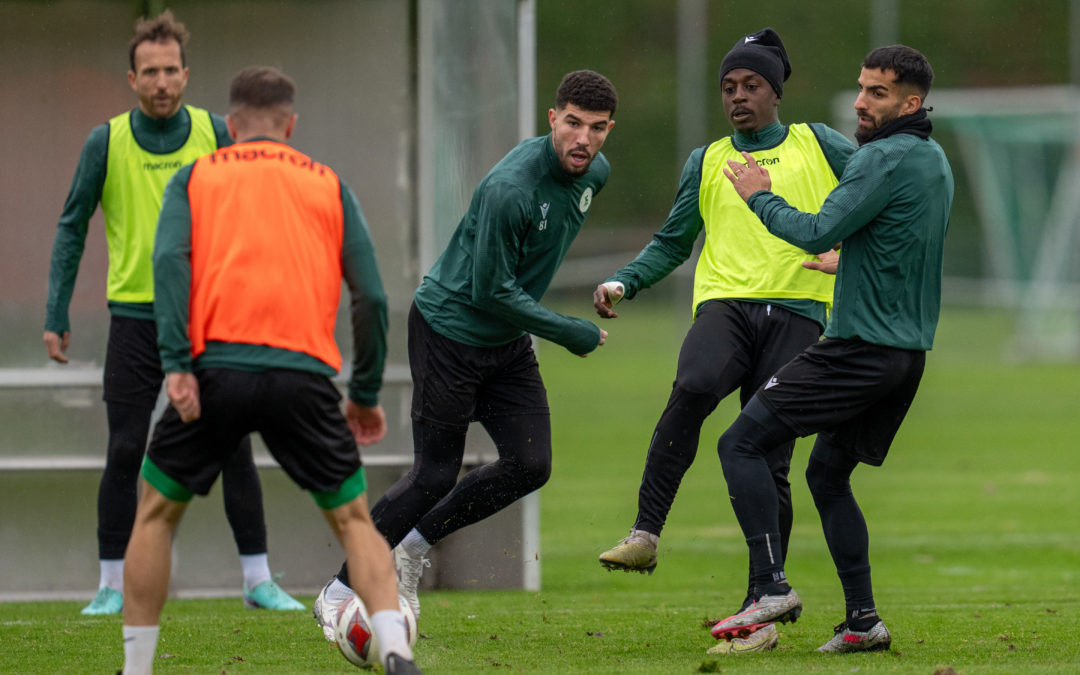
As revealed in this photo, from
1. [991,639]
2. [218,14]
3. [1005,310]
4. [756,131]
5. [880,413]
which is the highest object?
[218,14]

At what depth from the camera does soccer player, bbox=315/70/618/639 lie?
19.2ft

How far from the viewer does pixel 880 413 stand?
580cm

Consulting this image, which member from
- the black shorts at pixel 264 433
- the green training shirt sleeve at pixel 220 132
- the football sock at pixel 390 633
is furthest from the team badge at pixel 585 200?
the football sock at pixel 390 633

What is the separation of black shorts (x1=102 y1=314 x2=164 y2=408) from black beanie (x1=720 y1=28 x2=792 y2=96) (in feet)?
9.28

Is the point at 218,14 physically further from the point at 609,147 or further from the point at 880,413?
the point at 609,147

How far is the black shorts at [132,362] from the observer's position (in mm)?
6934

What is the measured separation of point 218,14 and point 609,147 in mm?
30851

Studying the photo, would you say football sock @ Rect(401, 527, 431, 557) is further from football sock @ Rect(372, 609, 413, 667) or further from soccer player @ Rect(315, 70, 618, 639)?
football sock @ Rect(372, 609, 413, 667)

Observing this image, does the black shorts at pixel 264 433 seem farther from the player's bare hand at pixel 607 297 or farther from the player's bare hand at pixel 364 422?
the player's bare hand at pixel 607 297

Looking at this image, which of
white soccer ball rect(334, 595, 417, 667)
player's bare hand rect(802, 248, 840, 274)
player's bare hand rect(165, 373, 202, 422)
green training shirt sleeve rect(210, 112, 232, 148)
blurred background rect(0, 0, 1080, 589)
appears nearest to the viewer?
player's bare hand rect(165, 373, 202, 422)

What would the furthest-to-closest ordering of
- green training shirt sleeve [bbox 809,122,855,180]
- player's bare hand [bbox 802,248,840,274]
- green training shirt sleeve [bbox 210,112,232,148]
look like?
green training shirt sleeve [bbox 210,112,232,148], green training shirt sleeve [bbox 809,122,855,180], player's bare hand [bbox 802,248,840,274]

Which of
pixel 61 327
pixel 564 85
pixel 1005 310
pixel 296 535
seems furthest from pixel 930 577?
pixel 1005 310

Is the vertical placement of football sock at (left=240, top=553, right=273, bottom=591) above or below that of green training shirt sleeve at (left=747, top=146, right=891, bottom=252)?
below

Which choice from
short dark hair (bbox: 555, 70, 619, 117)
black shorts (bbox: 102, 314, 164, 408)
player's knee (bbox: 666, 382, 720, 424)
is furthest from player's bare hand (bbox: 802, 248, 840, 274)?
black shorts (bbox: 102, 314, 164, 408)
